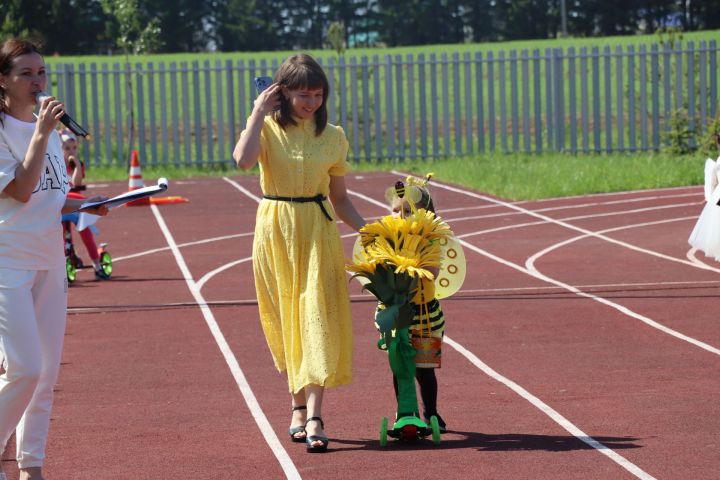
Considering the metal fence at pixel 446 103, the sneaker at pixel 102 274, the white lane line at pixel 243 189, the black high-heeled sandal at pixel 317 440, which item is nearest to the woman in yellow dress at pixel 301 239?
the black high-heeled sandal at pixel 317 440

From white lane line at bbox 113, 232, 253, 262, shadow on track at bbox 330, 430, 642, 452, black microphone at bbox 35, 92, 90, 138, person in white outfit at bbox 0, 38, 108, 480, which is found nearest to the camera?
black microphone at bbox 35, 92, 90, 138

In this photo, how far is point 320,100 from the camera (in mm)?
6801

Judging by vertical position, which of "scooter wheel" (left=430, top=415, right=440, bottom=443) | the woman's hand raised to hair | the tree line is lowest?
"scooter wheel" (left=430, top=415, right=440, bottom=443)

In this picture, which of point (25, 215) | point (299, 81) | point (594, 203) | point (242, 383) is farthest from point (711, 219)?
point (25, 215)

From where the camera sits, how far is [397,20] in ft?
324

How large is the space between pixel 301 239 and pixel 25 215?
5.38 ft

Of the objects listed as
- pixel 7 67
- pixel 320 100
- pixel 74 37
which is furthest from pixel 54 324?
pixel 74 37

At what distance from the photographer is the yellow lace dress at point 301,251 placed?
6738 millimetres

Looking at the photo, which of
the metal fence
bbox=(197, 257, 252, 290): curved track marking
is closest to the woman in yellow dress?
bbox=(197, 257, 252, 290): curved track marking

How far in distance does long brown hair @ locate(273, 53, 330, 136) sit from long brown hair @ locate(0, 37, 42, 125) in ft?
4.87

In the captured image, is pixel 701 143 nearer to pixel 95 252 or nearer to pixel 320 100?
pixel 95 252

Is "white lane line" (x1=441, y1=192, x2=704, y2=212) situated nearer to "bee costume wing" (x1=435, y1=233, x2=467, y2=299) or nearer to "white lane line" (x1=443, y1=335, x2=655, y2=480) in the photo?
"white lane line" (x1=443, y1=335, x2=655, y2=480)

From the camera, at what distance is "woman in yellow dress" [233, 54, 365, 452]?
670 cm

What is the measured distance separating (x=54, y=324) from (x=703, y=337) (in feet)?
17.9
